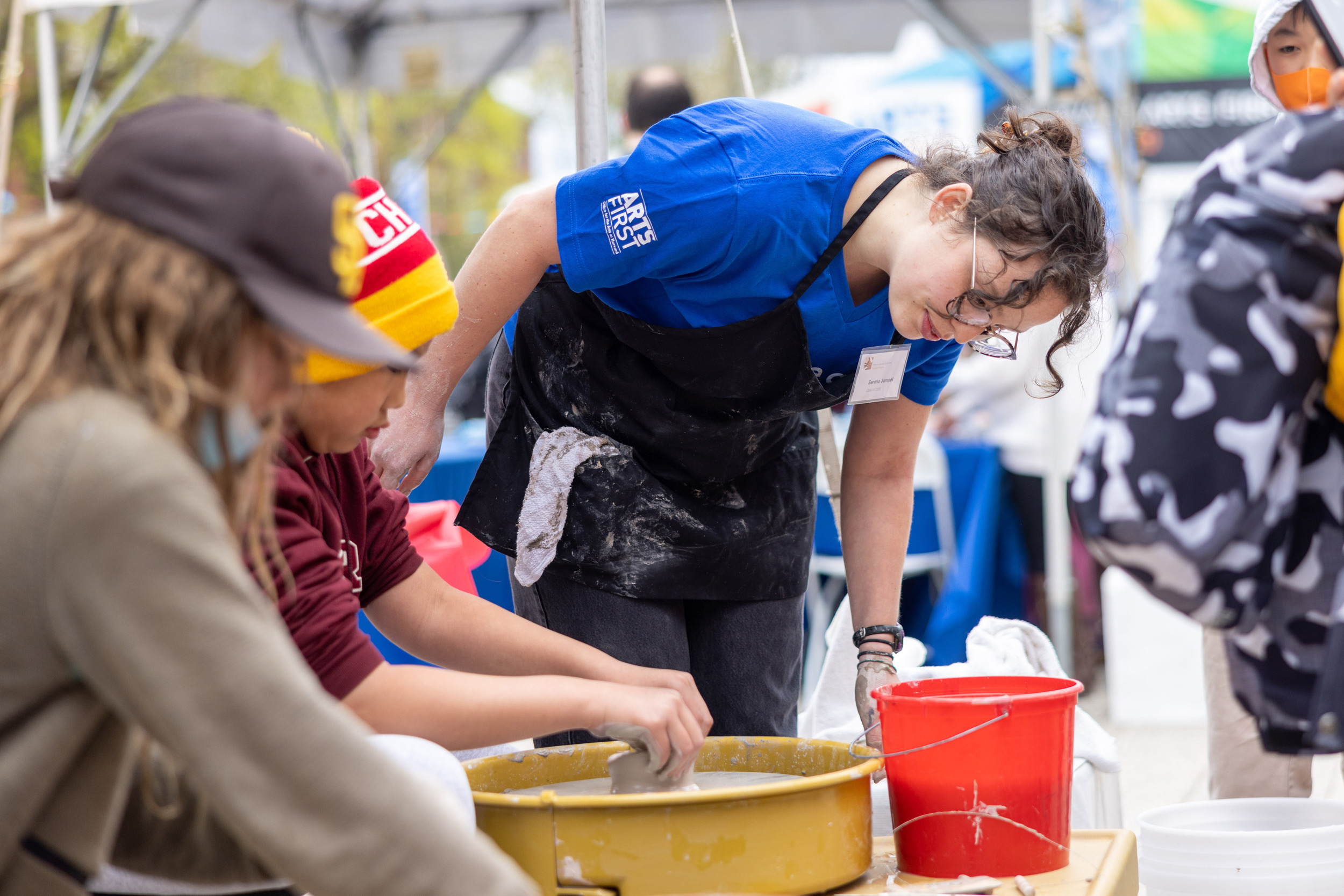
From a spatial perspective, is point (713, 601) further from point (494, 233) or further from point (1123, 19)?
point (1123, 19)

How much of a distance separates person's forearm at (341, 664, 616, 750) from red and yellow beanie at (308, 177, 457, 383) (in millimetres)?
317

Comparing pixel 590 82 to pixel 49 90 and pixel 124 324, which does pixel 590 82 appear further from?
pixel 49 90

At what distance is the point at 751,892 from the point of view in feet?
4.44

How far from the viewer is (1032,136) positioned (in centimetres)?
169

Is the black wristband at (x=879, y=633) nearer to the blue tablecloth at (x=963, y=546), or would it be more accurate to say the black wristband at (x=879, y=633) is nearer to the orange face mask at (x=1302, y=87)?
the orange face mask at (x=1302, y=87)

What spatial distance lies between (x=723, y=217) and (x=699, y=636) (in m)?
0.67

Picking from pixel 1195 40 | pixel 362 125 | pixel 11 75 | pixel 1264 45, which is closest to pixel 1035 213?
pixel 1264 45

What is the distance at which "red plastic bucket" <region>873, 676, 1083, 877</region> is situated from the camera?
147 cm

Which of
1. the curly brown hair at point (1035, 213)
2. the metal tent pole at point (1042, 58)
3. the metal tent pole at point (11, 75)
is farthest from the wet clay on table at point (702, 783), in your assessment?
the metal tent pole at point (11, 75)

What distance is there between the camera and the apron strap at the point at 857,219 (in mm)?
1696

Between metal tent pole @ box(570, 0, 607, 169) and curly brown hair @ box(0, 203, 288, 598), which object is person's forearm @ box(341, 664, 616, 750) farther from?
metal tent pole @ box(570, 0, 607, 169)

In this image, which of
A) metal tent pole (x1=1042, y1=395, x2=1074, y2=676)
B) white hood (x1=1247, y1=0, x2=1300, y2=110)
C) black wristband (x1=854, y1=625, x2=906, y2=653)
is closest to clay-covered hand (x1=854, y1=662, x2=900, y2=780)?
black wristband (x1=854, y1=625, x2=906, y2=653)

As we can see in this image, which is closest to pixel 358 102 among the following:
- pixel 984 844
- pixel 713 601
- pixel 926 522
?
pixel 926 522

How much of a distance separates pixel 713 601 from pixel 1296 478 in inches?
40.2
